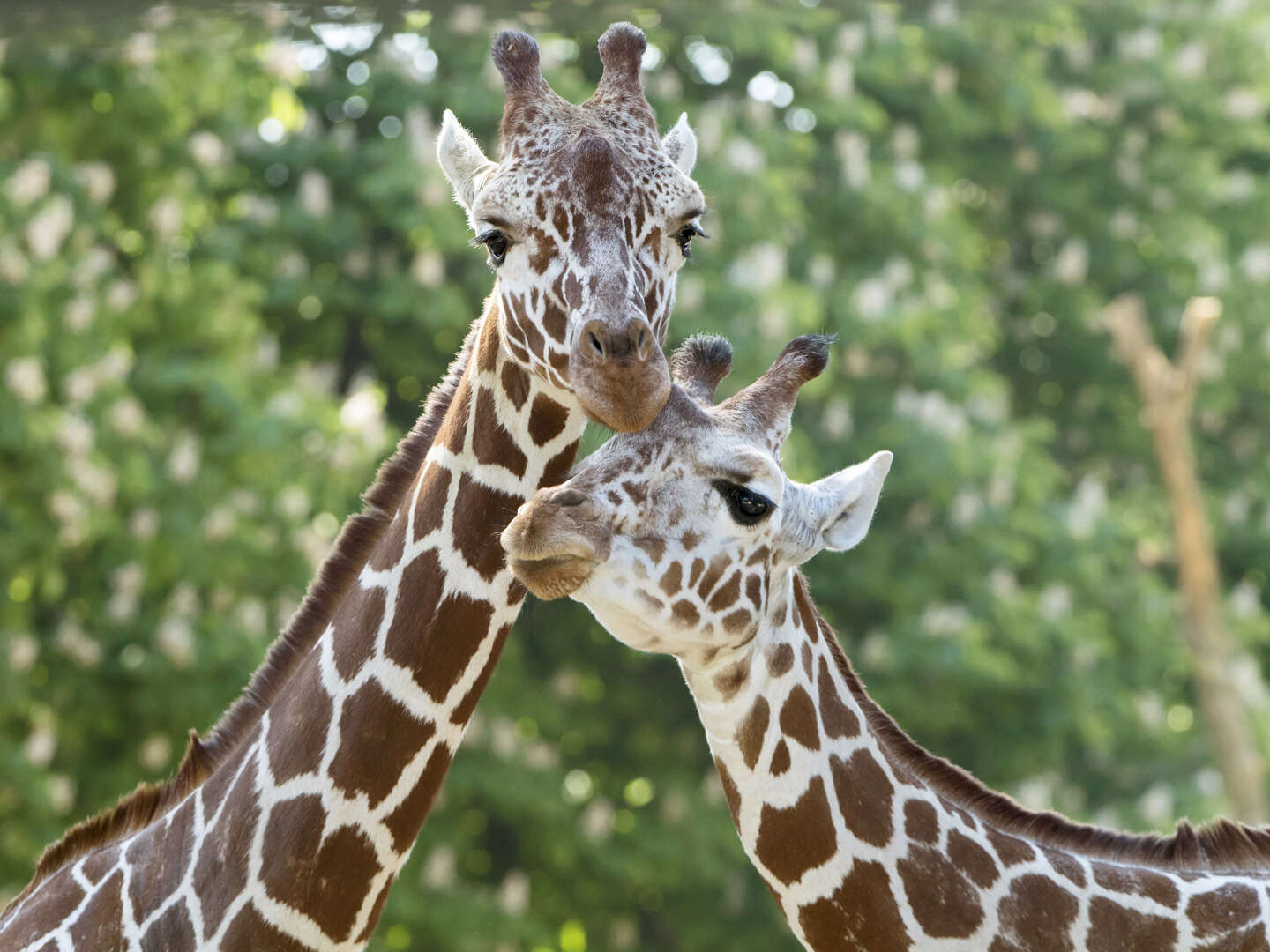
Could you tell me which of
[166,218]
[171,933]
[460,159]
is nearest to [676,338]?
[166,218]

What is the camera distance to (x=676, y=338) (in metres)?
10.8

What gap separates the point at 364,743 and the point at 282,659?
491 mm

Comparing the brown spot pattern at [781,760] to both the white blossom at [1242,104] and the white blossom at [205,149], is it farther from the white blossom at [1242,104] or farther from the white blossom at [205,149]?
the white blossom at [1242,104]

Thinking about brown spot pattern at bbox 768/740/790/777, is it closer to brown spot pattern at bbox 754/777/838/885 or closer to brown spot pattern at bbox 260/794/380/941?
brown spot pattern at bbox 754/777/838/885

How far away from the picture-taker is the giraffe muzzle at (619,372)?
338 centimetres

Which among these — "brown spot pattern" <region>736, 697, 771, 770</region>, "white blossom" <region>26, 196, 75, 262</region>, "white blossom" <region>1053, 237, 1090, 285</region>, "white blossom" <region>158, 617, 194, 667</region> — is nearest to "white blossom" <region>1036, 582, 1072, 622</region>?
"white blossom" <region>1053, 237, 1090, 285</region>

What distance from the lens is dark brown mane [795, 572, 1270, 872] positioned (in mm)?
3977

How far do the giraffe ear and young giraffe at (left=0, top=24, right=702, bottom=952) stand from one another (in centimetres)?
63

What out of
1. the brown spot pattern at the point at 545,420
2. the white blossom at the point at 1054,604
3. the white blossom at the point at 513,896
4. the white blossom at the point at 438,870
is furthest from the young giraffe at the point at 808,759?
the white blossom at the point at 1054,604

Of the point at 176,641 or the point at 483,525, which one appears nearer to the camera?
the point at 483,525

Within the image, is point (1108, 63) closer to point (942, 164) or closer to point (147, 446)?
point (942, 164)

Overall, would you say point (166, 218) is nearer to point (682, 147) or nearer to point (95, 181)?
point (95, 181)

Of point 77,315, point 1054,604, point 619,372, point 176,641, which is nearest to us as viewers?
point 619,372

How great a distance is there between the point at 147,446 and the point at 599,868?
15.3 feet
